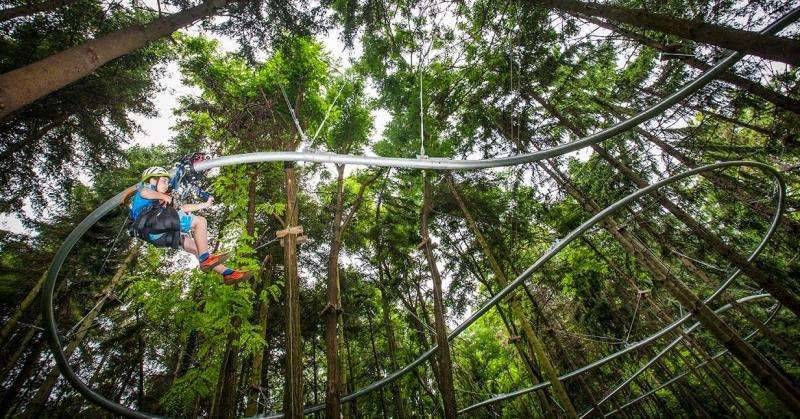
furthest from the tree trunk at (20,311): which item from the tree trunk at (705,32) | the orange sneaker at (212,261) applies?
the tree trunk at (705,32)

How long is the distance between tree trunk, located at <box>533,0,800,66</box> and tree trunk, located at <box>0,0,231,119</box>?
239 inches

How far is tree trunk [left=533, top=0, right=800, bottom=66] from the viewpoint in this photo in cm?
296

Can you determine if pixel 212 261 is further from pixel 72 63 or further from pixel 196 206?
pixel 72 63

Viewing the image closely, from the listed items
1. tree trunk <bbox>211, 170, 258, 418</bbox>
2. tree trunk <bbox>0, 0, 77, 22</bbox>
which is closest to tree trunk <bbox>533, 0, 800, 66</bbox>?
tree trunk <bbox>0, 0, 77, 22</bbox>

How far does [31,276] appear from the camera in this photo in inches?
458

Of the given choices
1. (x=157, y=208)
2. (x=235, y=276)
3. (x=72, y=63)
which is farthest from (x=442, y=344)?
(x=72, y=63)

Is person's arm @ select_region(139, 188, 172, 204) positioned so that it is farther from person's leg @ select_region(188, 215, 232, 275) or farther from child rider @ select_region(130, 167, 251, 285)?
person's leg @ select_region(188, 215, 232, 275)

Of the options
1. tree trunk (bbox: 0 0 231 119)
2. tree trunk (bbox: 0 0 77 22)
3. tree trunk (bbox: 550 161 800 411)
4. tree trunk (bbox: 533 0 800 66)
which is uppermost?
tree trunk (bbox: 0 0 77 22)

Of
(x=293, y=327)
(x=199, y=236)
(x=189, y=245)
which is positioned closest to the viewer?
(x=293, y=327)

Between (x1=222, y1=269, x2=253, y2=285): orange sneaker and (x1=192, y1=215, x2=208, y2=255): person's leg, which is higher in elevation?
(x1=192, y1=215, x2=208, y2=255): person's leg

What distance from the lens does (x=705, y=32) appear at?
3.51 meters

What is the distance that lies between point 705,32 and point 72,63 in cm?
748

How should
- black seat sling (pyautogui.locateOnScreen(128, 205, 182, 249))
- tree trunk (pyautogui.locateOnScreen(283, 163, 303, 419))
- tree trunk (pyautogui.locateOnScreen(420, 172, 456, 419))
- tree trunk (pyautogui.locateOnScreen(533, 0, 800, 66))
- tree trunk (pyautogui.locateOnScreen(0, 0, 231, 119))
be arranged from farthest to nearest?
tree trunk (pyautogui.locateOnScreen(420, 172, 456, 419)) < tree trunk (pyautogui.locateOnScreen(283, 163, 303, 419)) < black seat sling (pyautogui.locateOnScreen(128, 205, 182, 249)) < tree trunk (pyautogui.locateOnScreen(0, 0, 231, 119)) < tree trunk (pyautogui.locateOnScreen(533, 0, 800, 66))

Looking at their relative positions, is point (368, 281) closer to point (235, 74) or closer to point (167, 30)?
point (235, 74)
